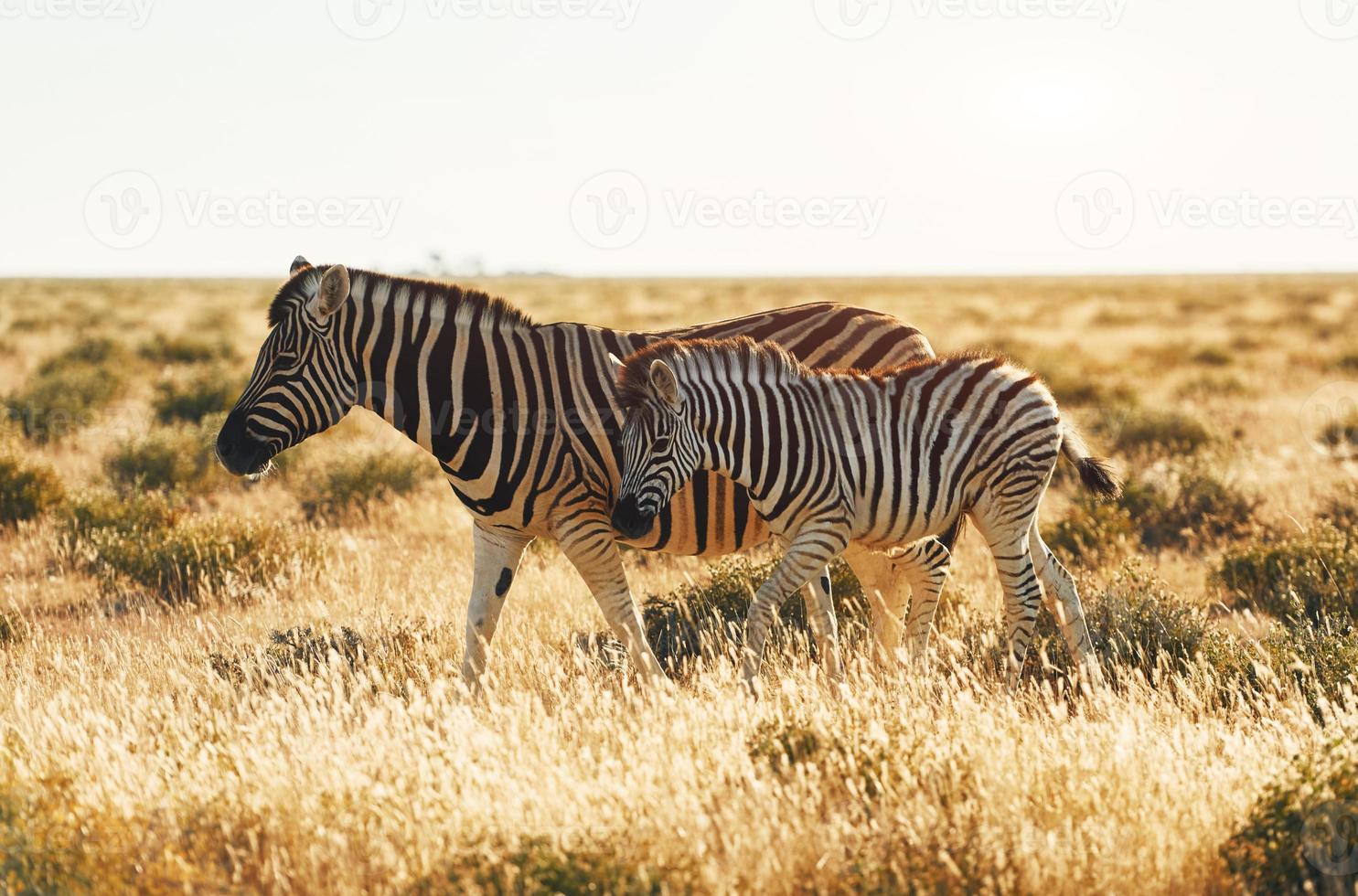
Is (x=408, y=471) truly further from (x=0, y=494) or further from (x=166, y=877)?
(x=166, y=877)

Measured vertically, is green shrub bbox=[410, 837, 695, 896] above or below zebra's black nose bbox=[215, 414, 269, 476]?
below

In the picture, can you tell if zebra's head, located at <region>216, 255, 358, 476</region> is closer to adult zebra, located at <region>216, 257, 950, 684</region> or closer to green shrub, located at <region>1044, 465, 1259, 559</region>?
adult zebra, located at <region>216, 257, 950, 684</region>

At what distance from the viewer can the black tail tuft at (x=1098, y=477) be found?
23.1 feet

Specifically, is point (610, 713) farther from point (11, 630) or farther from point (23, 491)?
point (23, 491)

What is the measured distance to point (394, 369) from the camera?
6309mm

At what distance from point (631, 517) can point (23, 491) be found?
8.24 meters

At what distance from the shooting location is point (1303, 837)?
399cm

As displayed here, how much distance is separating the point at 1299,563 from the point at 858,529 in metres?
4.31

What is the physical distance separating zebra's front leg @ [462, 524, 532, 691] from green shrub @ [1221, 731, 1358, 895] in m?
3.80

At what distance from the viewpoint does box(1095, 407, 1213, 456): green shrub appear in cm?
1506

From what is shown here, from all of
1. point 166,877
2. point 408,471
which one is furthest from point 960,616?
point 408,471

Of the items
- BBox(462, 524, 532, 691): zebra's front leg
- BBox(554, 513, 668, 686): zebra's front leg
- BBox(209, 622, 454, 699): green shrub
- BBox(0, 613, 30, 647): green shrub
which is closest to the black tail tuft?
BBox(554, 513, 668, 686): zebra's front leg

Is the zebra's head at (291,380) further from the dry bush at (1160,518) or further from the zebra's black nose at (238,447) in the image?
the dry bush at (1160,518)

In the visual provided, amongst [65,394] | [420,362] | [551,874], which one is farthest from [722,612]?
[65,394]
